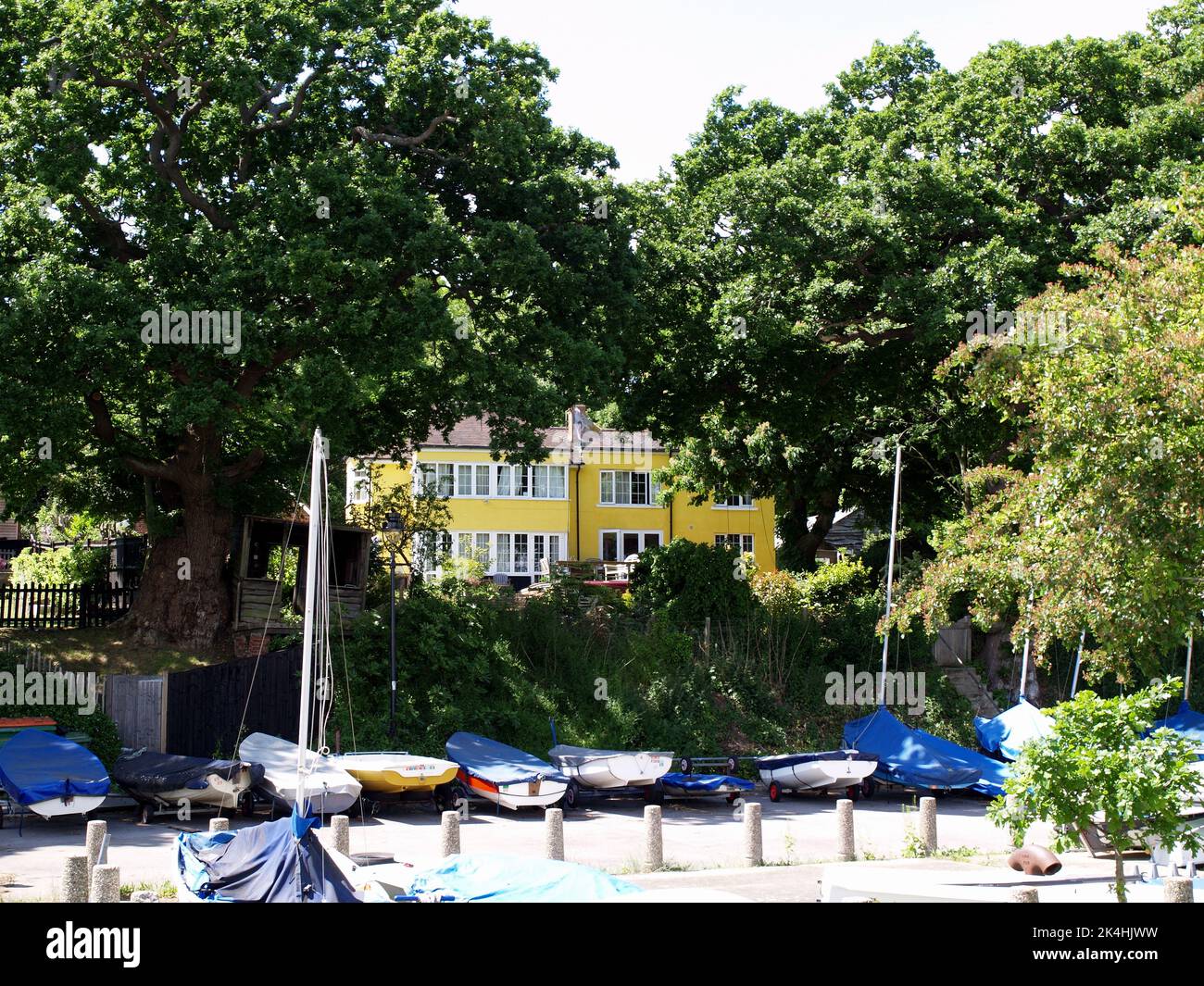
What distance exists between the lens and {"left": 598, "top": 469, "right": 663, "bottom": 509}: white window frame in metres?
53.3

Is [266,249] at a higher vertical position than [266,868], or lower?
higher

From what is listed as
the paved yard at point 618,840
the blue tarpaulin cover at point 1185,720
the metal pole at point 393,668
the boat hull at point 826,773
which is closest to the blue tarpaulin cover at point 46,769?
the paved yard at point 618,840

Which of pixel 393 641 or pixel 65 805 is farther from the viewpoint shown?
pixel 393 641

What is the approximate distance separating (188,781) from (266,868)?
7709 mm

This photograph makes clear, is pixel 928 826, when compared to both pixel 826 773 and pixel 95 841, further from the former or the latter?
pixel 95 841

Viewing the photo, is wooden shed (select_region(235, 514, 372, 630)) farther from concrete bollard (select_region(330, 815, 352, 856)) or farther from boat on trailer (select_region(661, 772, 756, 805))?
concrete bollard (select_region(330, 815, 352, 856))

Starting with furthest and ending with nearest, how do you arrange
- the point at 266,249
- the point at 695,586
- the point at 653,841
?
1. the point at 695,586
2. the point at 266,249
3. the point at 653,841

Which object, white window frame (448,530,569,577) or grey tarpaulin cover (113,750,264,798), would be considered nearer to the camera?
grey tarpaulin cover (113,750,264,798)

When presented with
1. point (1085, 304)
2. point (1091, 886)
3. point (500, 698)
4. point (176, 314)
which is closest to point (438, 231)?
point (176, 314)

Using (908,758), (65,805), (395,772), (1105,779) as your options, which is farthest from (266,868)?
(908,758)

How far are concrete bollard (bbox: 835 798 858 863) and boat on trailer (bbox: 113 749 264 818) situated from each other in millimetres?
9657

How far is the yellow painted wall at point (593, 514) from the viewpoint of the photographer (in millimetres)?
50844

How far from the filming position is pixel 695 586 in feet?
108

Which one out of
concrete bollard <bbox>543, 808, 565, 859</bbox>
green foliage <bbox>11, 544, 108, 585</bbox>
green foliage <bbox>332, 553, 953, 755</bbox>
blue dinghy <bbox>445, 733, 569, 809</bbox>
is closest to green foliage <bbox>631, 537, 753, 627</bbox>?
green foliage <bbox>332, 553, 953, 755</bbox>
